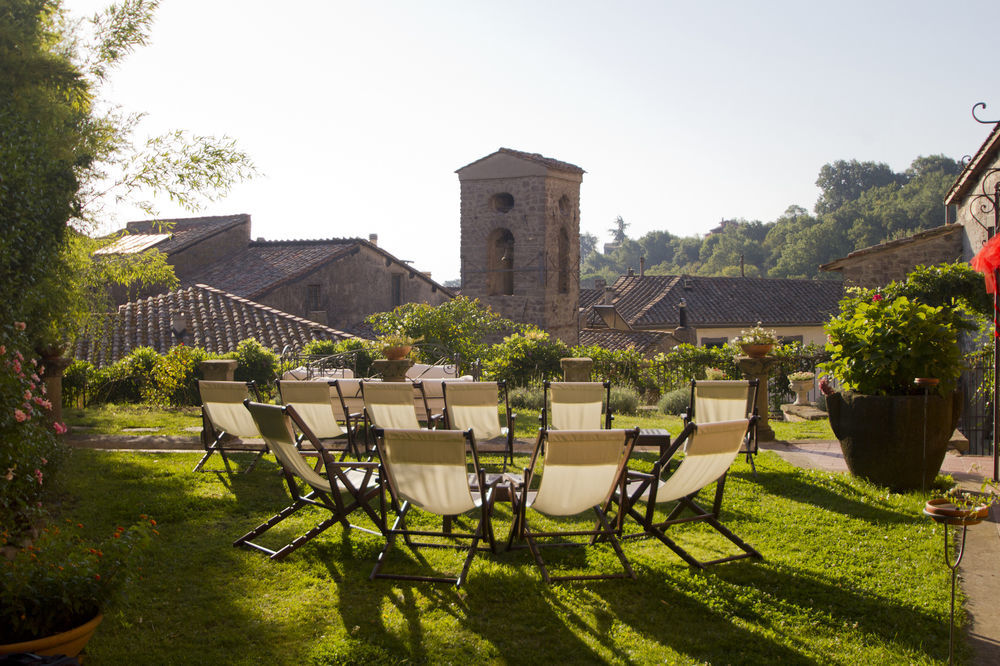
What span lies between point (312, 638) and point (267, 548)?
1331mm

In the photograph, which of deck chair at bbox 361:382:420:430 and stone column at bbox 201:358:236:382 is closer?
deck chair at bbox 361:382:420:430

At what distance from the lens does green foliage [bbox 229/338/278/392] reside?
1314 centimetres

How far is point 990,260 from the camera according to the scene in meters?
5.98

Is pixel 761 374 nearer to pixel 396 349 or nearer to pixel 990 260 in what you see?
pixel 990 260

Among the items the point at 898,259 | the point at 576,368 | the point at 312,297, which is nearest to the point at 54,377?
the point at 576,368

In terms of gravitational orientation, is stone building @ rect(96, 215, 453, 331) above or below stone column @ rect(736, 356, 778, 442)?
above

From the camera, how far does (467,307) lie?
47.5 feet

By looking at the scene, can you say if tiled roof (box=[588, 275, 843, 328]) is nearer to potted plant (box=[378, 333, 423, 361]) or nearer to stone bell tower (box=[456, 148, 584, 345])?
stone bell tower (box=[456, 148, 584, 345])

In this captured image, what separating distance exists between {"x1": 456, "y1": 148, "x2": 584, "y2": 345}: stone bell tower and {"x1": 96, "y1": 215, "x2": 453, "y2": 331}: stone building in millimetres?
4977

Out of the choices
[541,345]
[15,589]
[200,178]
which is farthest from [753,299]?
[15,589]

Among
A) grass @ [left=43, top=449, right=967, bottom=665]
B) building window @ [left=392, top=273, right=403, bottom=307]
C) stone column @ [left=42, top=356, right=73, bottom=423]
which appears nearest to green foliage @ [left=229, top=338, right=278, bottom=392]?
stone column @ [left=42, top=356, right=73, bottom=423]

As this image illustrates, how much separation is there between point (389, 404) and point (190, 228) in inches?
1046

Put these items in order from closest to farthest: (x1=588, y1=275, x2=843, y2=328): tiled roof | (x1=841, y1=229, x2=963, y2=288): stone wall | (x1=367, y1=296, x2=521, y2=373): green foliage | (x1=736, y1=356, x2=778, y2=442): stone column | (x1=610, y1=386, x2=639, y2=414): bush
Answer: (x1=736, y1=356, x2=778, y2=442): stone column → (x1=610, y1=386, x2=639, y2=414): bush → (x1=367, y1=296, x2=521, y2=373): green foliage → (x1=841, y1=229, x2=963, y2=288): stone wall → (x1=588, y1=275, x2=843, y2=328): tiled roof

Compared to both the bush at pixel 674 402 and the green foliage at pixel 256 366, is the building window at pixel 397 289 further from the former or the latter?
the bush at pixel 674 402
